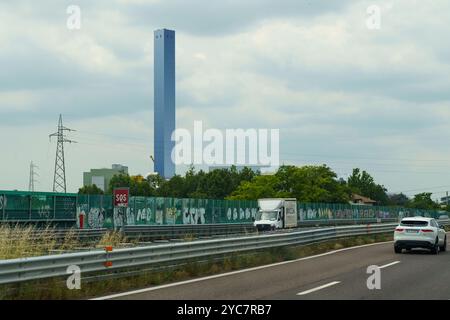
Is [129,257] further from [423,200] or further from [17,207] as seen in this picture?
[423,200]

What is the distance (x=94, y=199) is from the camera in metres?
38.3

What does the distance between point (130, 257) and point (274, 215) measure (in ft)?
119

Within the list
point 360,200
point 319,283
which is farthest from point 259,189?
point 319,283

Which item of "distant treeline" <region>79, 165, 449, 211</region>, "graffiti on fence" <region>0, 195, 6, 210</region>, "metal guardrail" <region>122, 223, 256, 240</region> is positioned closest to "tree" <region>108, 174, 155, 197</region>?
"distant treeline" <region>79, 165, 449, 211</region>

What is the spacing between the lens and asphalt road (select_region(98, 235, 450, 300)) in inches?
485

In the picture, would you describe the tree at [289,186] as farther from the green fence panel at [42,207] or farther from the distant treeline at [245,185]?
the green fence panel at [42,207]

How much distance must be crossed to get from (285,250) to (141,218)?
2163 cm

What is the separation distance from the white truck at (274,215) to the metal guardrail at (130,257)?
24667 millimetres

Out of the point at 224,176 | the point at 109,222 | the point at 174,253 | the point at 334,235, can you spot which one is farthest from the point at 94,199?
the point at 224,176

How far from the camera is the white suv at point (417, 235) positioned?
24.6m

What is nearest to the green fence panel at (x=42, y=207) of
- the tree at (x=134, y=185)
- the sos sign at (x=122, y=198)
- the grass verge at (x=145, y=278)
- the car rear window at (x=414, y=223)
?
the sos sign at (x=122, y=198)

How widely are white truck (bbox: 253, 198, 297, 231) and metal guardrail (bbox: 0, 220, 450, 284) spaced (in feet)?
80.9

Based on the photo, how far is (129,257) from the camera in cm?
1403
